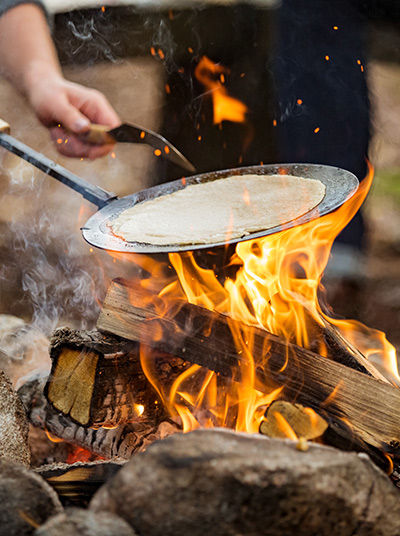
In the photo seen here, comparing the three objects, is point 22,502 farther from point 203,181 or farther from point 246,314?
point 203,181

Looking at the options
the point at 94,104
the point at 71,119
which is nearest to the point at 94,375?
the point at 71,119

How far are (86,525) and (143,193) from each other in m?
1.34

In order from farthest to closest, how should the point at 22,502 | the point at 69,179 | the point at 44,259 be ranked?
1. the point at 44,259
2. the point at 69,179
3. the point at 22,502

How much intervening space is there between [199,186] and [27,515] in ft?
4.38

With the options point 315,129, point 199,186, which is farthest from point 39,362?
point 315,129

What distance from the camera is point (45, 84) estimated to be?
6.82 feet

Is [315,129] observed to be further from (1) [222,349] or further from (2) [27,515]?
(2) [27,515]

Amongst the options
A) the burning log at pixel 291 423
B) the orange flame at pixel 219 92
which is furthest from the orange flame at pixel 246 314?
the orange flame at pixel 219 92

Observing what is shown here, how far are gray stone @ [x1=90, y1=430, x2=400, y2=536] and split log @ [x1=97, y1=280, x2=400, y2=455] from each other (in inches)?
18.7

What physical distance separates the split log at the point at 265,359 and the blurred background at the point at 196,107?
1.10m

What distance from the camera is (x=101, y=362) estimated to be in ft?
4.96

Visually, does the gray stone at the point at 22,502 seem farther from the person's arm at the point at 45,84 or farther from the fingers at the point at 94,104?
the fingers at the point at 94,104

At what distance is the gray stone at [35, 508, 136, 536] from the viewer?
751 mm

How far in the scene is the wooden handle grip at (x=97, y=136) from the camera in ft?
6.29
